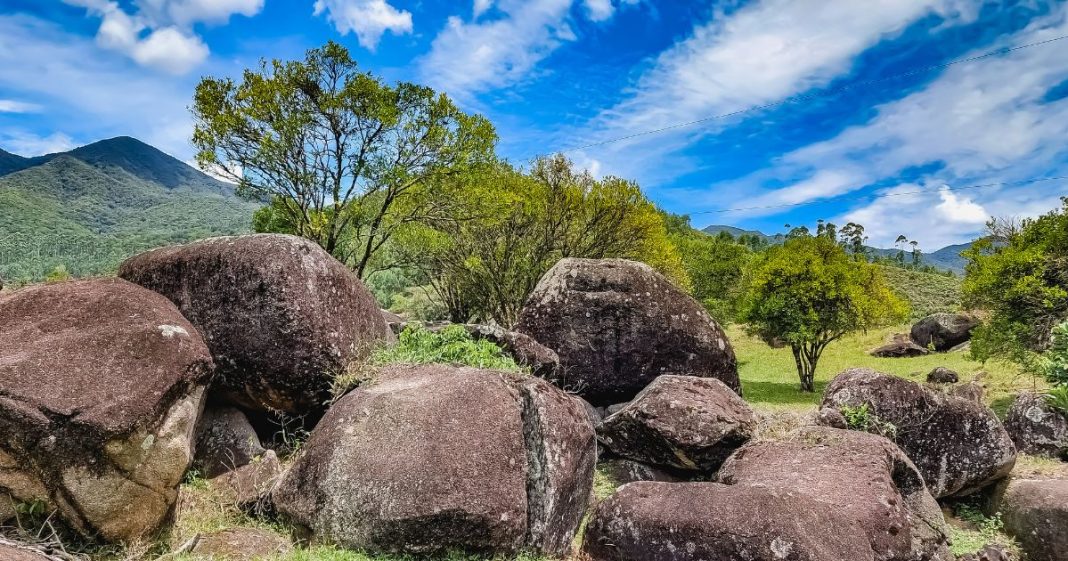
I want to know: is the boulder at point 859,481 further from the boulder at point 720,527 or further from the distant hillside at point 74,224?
the distant hillside at point 74,224

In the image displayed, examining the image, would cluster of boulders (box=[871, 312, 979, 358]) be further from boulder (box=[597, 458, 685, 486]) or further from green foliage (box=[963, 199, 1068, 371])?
boulder (box=[597, 458, 685, 486])

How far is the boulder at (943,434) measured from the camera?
11359 mm

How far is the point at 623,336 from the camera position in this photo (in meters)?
14.8

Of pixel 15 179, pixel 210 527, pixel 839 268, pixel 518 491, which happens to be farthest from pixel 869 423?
pixel 15 179

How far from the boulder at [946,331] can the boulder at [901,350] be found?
696mm

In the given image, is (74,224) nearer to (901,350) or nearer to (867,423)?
(901,350)

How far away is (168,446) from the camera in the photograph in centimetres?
728

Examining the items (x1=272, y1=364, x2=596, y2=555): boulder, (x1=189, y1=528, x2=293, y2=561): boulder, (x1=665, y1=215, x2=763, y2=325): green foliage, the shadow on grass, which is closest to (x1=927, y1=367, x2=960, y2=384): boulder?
the shadow on grass

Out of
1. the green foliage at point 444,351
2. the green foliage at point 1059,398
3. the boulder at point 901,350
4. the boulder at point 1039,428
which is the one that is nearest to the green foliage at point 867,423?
the green foliage at point 1059,398

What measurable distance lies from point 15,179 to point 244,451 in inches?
9236

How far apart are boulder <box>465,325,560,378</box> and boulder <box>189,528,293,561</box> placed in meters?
5.52

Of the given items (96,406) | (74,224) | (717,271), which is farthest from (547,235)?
(74,224)

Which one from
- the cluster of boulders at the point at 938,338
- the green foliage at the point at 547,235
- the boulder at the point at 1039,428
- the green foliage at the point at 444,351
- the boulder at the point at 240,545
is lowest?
the boulder at the point at 240,545

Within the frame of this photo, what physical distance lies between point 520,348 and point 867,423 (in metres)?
6.92
